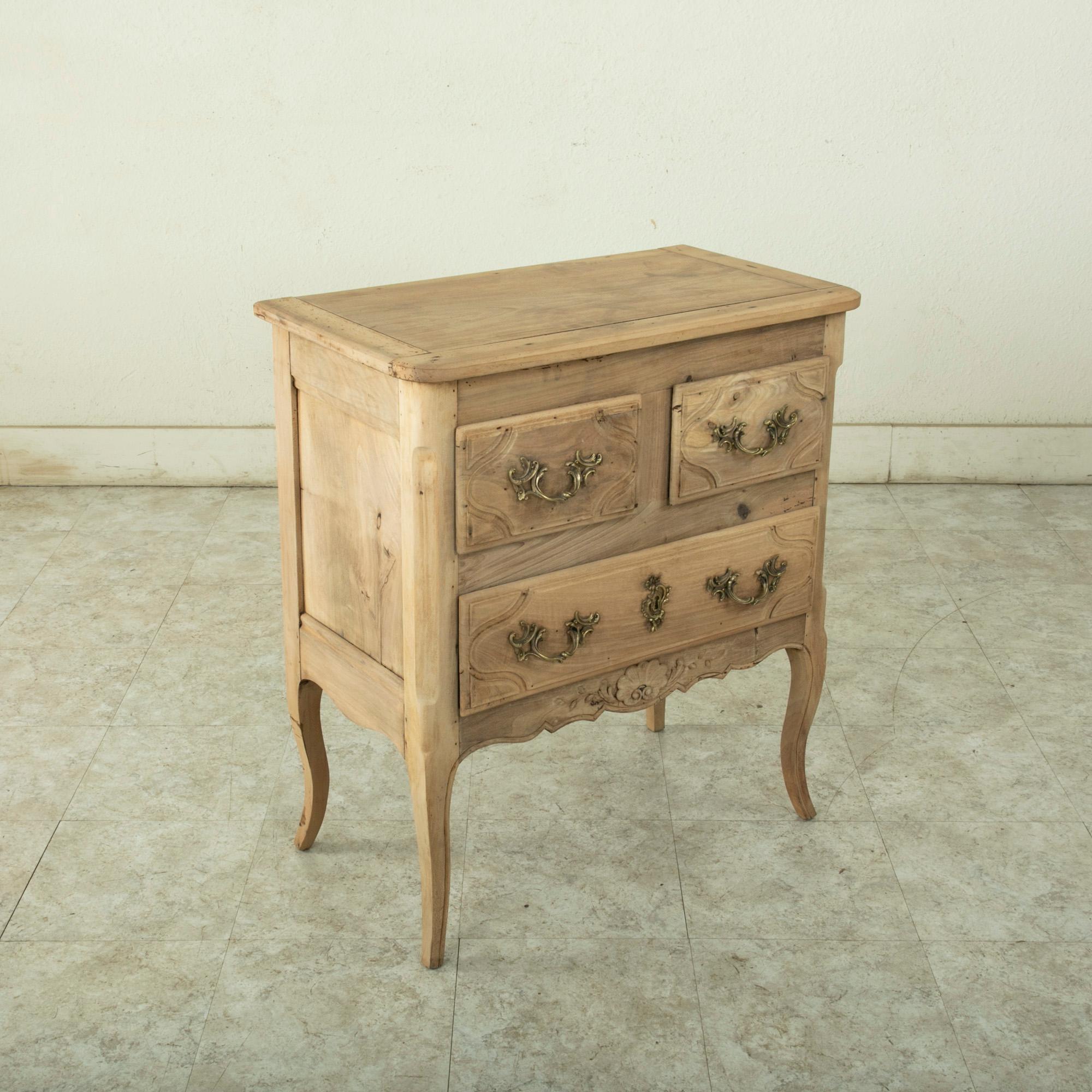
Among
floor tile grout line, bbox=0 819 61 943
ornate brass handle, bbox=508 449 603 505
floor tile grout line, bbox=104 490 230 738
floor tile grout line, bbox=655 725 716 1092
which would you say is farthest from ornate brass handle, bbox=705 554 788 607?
floor tile grout line, bbox=104 490 230 738

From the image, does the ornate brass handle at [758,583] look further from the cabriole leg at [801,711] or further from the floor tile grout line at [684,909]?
Result: the floor tile grout line at [684,909]

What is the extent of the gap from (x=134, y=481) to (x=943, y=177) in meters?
2.90

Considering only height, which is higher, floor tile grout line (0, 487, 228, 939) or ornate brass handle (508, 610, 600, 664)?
ornate brass handle (508, 610, 600, 664)

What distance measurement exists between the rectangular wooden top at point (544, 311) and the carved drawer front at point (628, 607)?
0.39 m

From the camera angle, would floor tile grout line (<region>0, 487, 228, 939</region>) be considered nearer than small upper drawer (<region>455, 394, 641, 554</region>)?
No

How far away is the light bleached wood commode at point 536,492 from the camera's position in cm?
216

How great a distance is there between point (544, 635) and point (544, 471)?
29 centimetres

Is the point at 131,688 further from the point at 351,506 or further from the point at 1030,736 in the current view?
the point at 1030,736

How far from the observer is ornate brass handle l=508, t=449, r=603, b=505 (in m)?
2.19

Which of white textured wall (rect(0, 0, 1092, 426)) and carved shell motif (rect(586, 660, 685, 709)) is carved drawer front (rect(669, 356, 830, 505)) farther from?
white textured wall (rect(0, 0, 1092, 426))

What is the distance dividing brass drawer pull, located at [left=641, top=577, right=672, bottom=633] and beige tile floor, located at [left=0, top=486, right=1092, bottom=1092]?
22.3 inches

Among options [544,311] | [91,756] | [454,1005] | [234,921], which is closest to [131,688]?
[91,756]

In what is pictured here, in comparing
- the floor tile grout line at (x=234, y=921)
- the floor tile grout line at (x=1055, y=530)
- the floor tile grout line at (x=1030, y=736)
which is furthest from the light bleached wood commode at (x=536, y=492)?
the floor tile grout line at (x=1055, y=530)

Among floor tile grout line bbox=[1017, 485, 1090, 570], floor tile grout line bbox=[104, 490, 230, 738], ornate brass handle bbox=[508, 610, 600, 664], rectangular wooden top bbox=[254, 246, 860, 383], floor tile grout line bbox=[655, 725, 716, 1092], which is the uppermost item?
rectangular wooden top bbox=[254, 246, 860, 383]
